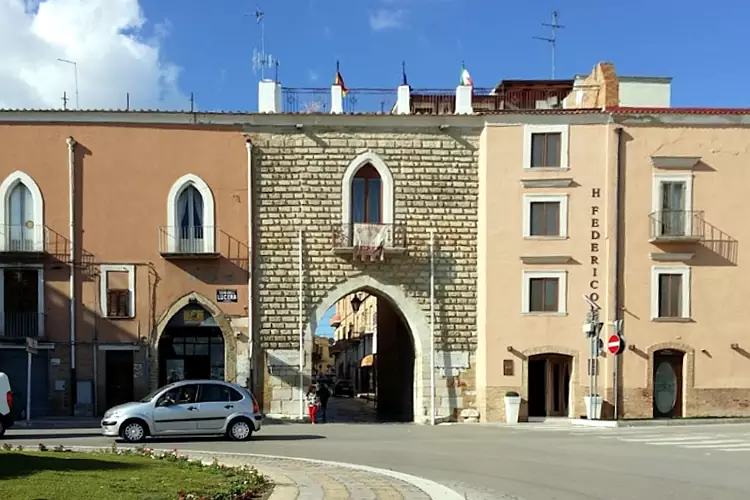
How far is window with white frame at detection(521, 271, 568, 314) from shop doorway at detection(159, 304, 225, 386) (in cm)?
1106

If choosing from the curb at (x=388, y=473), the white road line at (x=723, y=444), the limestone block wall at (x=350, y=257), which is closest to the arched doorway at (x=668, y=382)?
the limestone block wall at (x=350, y=257)

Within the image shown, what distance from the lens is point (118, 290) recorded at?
30406 millimetres

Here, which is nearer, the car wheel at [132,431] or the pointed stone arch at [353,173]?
the car wheel at [132,431]

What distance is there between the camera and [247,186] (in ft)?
101

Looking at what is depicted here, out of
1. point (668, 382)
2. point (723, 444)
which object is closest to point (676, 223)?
point (668, 382)

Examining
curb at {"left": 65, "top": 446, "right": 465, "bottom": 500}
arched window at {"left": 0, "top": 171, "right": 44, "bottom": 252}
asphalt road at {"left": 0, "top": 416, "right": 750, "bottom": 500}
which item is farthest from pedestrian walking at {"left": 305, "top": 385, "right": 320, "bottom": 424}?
curb at {"left": 65, "top": 446, "right": 465, "bottom": 500}

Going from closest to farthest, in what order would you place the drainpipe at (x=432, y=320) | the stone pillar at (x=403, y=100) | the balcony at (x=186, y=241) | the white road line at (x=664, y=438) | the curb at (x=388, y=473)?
the curb at (x=388, y=473), the white road line at (x=664, y=438), the balcony at (x=186, y=241), the drainpipe at (x=432, y=320), the stone pillar at (x=403, y=100)

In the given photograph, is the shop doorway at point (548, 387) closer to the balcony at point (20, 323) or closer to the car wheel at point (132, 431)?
the car wheel at point (132, 431)

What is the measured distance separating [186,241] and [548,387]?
14071mm

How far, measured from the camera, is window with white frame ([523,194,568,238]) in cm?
3091

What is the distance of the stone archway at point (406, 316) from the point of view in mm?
30969

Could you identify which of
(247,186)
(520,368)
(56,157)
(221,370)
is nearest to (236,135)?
(247,186)

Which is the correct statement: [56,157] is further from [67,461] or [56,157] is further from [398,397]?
[67,461]

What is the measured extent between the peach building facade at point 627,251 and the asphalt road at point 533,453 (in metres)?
3.49
